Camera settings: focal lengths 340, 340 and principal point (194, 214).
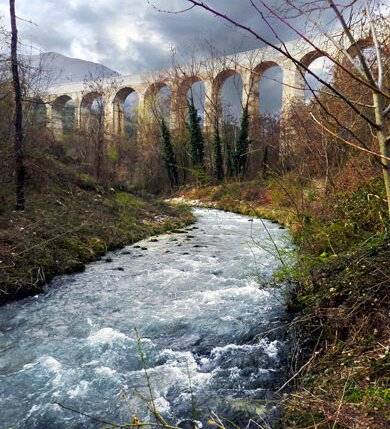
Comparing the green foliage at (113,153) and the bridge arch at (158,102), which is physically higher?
the bridge arch at (158,102)

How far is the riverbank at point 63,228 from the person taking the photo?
562 centimetres

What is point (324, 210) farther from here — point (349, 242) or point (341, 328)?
point (341, 328)

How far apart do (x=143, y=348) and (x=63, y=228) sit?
497 cm

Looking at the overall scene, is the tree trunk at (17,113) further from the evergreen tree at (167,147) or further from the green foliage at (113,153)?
the green foliage at (113,153)

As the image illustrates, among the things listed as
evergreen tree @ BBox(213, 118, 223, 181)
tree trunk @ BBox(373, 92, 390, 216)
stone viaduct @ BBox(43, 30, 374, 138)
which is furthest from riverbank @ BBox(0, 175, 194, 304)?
stone viaduct @ BBox(43, 30, 374, 138)

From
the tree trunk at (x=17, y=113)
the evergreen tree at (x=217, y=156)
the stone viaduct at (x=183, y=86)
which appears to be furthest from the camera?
the evergreen tree at (x=217, y=156)

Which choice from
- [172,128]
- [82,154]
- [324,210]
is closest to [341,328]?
[324,210]

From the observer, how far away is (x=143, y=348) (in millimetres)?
3719

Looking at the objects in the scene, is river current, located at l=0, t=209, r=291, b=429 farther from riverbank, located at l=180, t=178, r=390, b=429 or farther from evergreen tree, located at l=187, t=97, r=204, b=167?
evergreen tree, located at l=187, t=97, r=204, b=167

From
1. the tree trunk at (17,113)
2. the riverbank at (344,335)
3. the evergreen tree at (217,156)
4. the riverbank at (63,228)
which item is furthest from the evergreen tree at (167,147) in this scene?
the riverbank at (344,335)

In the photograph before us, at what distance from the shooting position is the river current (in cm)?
275

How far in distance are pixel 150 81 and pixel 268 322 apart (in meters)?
30.4

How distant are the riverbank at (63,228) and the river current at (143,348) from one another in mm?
393

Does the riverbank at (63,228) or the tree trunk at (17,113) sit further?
the tree trunk at (17,113)
